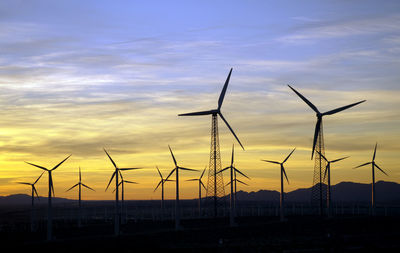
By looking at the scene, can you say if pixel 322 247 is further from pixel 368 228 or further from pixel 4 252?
pixel 4 252

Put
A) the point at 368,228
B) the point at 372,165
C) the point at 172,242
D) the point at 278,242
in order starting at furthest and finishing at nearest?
1. the point at 372,165
2. the point at 368,228
3. the point at 172,242
4. the point at 278,242

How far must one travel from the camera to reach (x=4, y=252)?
77.6 meters

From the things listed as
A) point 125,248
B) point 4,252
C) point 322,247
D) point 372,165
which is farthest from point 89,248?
point 372,165

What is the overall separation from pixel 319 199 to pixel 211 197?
64.6 ft

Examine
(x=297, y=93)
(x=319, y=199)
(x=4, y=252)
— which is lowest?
(x=4, y=252)

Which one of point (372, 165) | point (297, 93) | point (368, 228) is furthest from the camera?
point (372, 165)

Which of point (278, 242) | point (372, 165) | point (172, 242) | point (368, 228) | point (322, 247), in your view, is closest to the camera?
point (322, 247)

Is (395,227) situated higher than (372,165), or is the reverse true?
(372,165)

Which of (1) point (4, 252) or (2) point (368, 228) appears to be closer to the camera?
(1) point (4, 252)

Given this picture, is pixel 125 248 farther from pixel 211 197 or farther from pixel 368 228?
pixel 368 228

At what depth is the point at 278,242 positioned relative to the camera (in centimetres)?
7600

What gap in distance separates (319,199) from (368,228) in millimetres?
9383

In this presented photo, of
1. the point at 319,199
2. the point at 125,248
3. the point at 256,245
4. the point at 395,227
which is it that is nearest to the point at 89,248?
the point at 125,248

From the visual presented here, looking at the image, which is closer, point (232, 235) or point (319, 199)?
point (232, 235)
